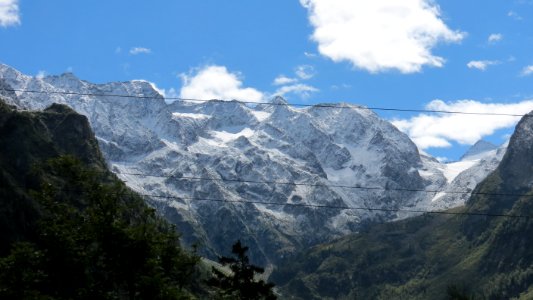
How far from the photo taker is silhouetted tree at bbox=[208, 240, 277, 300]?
64.2 meters

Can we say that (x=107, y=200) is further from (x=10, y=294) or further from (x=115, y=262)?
(x=10, y=294)

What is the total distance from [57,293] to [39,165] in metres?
9.90

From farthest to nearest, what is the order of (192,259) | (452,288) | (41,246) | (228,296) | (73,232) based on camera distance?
(452,288), (192,259), (228,296), (41,246), (73,232)

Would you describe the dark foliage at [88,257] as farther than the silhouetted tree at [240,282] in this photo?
No

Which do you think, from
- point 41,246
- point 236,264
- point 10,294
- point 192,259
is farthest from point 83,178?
point 192,259

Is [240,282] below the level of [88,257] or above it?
above

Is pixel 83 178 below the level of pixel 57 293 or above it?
above

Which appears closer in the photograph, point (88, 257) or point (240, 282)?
point (88, 257)

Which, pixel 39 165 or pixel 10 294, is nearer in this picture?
pixel 10 294

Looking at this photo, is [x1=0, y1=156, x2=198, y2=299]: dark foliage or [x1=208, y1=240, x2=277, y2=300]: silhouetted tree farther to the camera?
[x1=208, y1=240, x2=277, y2=300]: silhouetted tree

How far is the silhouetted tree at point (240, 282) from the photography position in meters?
64.2

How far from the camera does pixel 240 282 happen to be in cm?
6531

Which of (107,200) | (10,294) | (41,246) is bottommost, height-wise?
(10,294)

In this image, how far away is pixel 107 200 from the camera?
47.0 m
